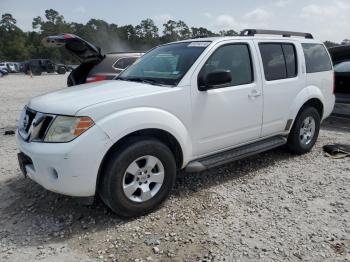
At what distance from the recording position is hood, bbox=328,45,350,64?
775 centimetres

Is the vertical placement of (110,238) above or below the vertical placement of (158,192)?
below

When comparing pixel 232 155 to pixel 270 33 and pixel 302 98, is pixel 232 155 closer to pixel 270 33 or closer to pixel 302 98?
pixel 302 98

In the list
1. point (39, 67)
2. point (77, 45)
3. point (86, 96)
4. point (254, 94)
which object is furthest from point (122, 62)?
point (39, 67)

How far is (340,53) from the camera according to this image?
7910 mm

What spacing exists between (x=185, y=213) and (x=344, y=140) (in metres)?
4.16

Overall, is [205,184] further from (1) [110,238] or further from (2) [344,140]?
(2) [344,140]

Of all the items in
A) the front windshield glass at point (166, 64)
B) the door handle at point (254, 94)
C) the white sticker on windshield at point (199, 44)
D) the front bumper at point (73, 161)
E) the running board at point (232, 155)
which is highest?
the white sticker on windshield at point (199, 44)

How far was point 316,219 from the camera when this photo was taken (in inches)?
139

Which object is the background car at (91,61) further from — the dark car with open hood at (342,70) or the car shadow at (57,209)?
the dark car with open hood at (342,70)

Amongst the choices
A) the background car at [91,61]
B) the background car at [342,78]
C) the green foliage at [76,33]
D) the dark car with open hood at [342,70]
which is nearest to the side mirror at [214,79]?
the background car at [91,61]

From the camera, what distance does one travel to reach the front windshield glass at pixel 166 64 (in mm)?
3951

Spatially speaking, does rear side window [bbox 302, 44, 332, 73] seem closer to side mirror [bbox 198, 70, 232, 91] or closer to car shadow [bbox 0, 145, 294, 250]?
car shadow [bbox 0, 145, 294, 250]

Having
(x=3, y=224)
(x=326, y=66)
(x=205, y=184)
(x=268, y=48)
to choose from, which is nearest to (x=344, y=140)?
(x=326, y=66)

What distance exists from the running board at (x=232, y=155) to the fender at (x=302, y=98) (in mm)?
406
